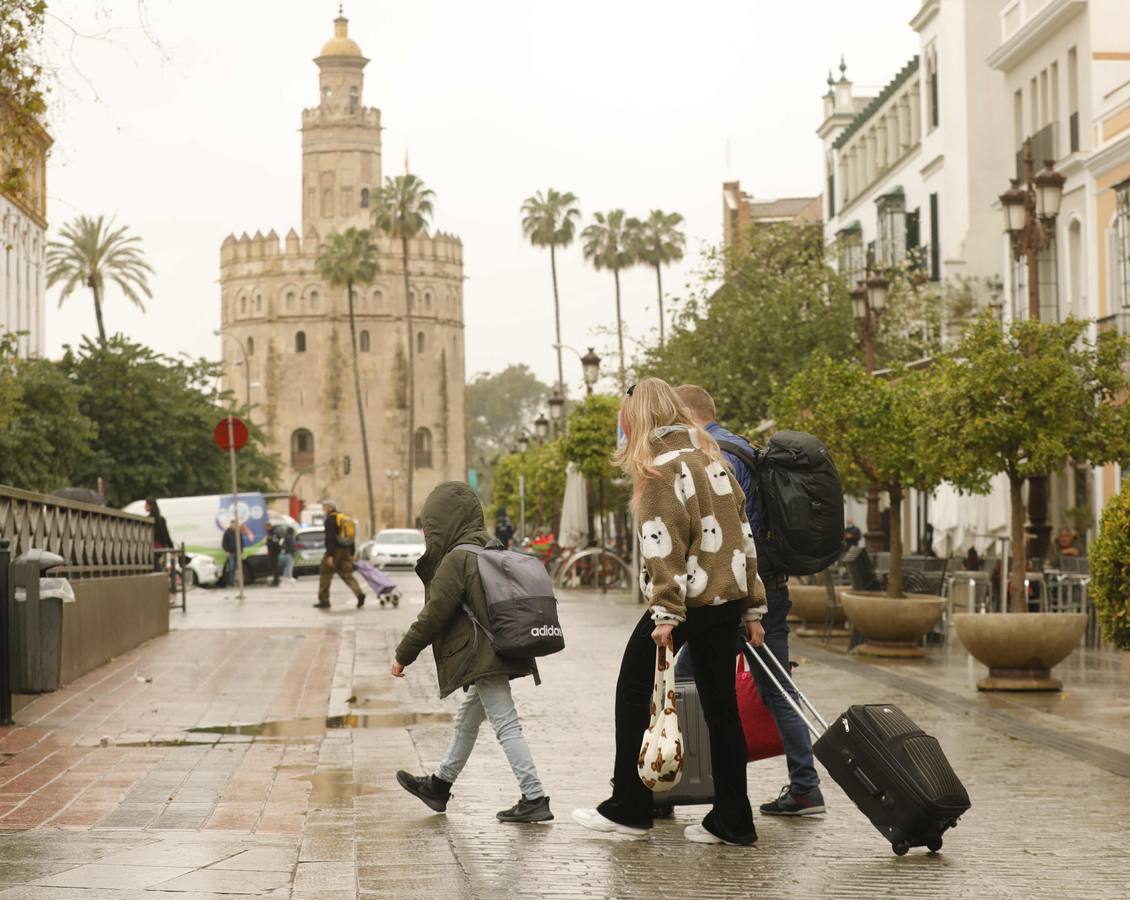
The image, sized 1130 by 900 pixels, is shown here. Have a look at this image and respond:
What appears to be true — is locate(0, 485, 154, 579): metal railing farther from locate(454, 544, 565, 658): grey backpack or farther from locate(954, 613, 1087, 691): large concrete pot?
locate(954, 613, 1087, 691): large concrete pot

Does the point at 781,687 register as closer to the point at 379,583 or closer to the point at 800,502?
the point at 800,502

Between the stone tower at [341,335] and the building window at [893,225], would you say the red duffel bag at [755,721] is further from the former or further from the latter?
the stone tower at [341,335]

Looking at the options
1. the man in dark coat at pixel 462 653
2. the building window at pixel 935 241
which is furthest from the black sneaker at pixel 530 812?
the building window at pixel 935 241

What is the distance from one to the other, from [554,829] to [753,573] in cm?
136

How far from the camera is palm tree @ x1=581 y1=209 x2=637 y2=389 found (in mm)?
84938

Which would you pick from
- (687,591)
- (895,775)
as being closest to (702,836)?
(895,775)

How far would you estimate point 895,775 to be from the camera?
6941 mm

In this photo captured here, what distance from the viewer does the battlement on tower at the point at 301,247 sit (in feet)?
381

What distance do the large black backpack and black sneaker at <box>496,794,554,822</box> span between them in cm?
140

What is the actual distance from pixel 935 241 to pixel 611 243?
137 ft

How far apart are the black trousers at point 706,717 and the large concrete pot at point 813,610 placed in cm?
1239

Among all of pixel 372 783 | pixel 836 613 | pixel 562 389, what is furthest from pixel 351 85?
pixel 372 783

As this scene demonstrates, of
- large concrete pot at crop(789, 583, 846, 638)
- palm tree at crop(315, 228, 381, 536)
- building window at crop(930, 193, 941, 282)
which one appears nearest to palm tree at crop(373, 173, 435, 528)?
palm tree at crop(315, 228, 381, 536)

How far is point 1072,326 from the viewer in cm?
1686
